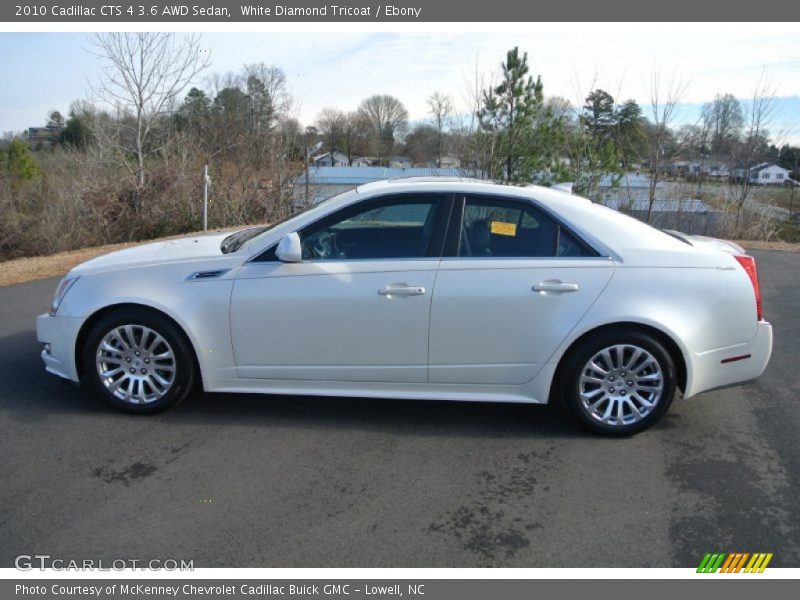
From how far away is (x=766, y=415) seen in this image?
16.8 ft

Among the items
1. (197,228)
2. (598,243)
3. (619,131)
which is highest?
(619,131)

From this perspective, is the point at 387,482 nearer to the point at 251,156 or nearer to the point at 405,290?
the point at 405,290

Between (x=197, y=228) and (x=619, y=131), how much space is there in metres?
13.1

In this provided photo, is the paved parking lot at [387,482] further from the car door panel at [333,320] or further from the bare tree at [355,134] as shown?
the bare tree at [355,134]

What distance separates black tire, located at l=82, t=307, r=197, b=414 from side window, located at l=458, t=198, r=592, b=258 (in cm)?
203

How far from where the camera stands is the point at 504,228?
4.74 meters

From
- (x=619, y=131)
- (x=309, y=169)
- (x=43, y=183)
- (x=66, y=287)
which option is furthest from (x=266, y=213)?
(x=66, y=287)

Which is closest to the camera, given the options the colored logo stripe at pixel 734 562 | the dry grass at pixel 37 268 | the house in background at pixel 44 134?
the colored logo stripe at pixel 734 562

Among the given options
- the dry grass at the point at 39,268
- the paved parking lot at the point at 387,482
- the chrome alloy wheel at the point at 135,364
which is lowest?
the dry grass at the point at 39,268

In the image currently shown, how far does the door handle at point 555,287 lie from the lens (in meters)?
4.54

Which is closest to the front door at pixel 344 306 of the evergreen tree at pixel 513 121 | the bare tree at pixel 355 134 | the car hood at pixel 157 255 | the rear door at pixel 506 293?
the rear door at pixel 506 293

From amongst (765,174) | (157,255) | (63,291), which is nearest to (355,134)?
(765,174)

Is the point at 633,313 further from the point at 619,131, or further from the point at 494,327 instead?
the point at 619,131

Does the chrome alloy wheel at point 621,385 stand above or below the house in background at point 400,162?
below
